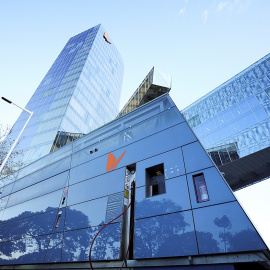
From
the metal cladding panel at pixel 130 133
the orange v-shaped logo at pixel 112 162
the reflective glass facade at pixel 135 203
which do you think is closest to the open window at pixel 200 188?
the reflective glass facade at pixel 135 203

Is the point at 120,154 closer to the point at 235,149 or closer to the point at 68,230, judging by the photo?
the point at 68,230

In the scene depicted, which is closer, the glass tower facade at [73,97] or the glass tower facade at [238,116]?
the glass tower facade at [238,116]

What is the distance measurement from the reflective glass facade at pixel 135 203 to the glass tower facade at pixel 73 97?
21219mm

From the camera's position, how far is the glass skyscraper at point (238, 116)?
2639 cm

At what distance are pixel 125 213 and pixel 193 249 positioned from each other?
3259 mm

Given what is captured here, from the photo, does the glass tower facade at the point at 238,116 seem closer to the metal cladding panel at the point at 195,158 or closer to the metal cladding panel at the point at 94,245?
the metal cladding panel at the point at 195,158

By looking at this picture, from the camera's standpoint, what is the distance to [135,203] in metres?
7.81

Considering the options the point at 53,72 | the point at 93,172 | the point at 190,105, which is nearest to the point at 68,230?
the point at 93,172

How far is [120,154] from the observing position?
10250 mm

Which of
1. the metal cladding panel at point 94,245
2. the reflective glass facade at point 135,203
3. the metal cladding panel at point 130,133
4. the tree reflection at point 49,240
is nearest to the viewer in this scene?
the reflective glass facade at point 135,203

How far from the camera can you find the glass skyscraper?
26.4 m

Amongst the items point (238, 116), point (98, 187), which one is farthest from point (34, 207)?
point (238, 116)

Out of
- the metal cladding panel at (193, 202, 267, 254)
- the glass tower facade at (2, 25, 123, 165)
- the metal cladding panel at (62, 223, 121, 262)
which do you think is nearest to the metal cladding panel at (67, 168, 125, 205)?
the metal cladding panel at (62, 223, 121, 262)

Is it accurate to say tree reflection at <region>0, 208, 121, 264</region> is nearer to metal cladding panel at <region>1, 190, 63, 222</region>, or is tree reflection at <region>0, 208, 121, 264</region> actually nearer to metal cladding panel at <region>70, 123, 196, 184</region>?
metal cladding panel at <region>1, 190, 63, 222</region>
